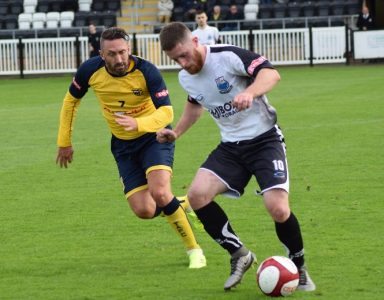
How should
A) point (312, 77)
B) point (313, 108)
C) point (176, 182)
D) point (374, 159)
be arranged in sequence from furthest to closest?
point (312, 77), point (313, 108), point (374, 159), point (176, 182)

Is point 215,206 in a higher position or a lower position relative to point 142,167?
lower

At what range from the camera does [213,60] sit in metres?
7.84

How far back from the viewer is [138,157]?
364 inches

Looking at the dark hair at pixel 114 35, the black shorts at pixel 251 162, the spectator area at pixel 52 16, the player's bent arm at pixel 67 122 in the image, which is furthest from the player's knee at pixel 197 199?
the spectator area at pixel 52 16

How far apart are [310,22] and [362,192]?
Answer: 2470 centimetres

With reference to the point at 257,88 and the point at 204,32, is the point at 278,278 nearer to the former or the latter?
the point at 257,88

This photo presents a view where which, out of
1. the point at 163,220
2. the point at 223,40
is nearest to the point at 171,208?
the point at 163,220

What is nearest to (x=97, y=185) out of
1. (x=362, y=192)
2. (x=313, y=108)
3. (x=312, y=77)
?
(x=362, y=192)

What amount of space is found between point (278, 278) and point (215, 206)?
82 centimetres

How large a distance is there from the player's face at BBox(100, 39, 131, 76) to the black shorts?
4.08 feet

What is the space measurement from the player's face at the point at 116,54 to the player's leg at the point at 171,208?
2.88 feet

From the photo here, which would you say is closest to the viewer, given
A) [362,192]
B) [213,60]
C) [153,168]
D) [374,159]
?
[213,60]

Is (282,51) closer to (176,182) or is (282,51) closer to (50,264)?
(176,182)

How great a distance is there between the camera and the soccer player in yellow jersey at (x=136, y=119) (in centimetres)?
875
